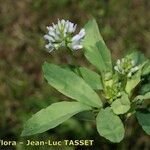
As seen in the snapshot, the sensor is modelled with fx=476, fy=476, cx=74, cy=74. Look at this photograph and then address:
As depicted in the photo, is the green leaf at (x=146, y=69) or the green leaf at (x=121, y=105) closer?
the green leaf at (x=121, y=105)

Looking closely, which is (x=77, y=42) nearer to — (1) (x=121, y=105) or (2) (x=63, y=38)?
(2) (x=63, y=38)

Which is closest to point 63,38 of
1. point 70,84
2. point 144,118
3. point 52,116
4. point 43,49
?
point 70,84

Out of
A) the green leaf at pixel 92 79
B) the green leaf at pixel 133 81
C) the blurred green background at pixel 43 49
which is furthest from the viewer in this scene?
the blurred green background at pixel 43 49

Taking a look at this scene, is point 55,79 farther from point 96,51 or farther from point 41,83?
point 41,83

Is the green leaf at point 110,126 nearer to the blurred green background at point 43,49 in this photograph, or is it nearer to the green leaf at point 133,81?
the green leaf at point 133,81

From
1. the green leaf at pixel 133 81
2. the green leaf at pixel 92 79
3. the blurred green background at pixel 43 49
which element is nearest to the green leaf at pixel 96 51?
the green leaf at pixel 92 79

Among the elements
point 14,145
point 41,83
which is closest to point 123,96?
point 14,145
